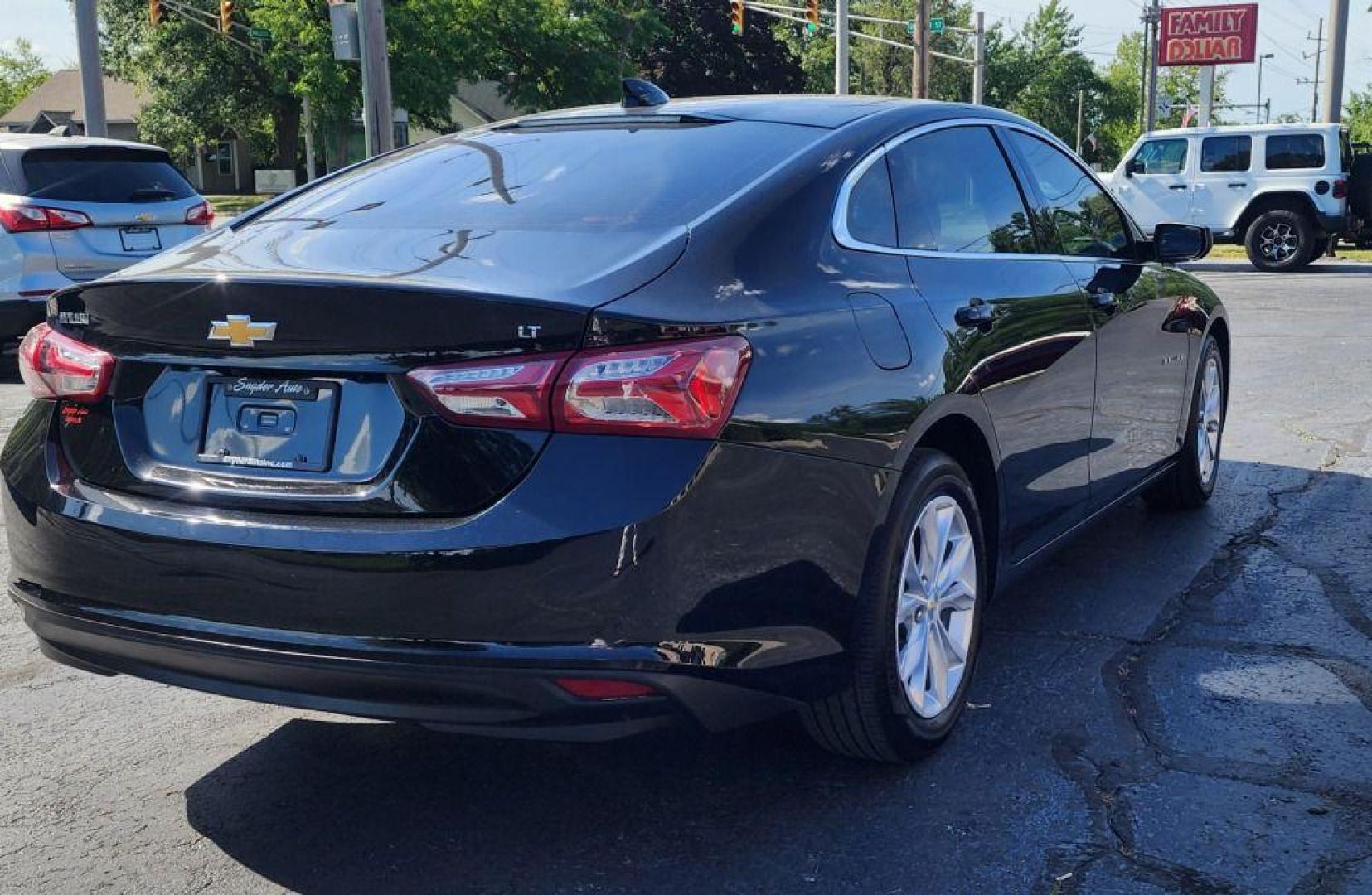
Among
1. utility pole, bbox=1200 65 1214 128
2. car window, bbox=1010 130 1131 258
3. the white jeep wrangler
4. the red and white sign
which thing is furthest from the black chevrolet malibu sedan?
the red and white sign

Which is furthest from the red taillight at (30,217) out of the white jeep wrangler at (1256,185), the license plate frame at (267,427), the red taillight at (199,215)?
the white jeep wrangler at (1256,185)

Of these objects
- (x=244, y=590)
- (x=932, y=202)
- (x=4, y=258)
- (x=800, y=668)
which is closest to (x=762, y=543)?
(x=800, y=668)

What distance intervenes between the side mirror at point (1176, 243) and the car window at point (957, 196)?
1.15m

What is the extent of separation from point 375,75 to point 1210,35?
162 ft

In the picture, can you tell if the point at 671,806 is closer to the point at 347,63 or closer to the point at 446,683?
the point at 446,683

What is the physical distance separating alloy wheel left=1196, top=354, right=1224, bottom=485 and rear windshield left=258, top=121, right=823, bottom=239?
2835mm

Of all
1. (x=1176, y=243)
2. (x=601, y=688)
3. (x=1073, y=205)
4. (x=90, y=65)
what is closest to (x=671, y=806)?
(x=601, y=688)

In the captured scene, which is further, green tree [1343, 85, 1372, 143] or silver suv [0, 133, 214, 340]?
green tree [1343, 85, 1372, 143]

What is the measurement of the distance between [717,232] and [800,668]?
915 millimetres

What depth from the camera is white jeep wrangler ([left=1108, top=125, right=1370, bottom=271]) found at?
792 inches

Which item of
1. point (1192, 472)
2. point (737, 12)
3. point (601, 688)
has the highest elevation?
point (737, 12)

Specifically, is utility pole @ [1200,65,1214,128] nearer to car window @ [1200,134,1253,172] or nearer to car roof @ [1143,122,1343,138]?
car roof @ [1143,122,1343,138]

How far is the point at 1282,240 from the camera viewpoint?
20.5 m

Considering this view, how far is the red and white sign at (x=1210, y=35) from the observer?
5597 centimetres
